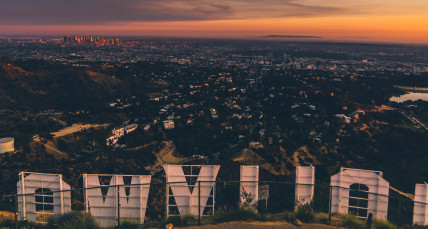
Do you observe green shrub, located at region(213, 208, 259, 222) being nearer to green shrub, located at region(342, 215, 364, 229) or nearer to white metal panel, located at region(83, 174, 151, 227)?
white metal panel, located at region(83, 174, 151, 227)

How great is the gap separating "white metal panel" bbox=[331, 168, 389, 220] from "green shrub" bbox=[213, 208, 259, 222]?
122 inches

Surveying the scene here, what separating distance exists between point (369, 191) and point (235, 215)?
5040mm

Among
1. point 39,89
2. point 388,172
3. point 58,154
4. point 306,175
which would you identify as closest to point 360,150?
point 388,172

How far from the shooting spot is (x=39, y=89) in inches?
2699

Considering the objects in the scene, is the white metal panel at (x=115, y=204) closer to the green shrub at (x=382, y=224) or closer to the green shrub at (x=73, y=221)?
the green shrub at (x=73, y=221)

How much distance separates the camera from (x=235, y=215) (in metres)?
10.4

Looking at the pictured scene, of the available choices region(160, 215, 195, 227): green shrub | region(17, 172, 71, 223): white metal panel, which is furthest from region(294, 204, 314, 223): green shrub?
region(17, 172, 71, 223): white metal panel

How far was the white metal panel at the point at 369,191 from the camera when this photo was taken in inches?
432

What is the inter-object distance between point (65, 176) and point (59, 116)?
1097 inches

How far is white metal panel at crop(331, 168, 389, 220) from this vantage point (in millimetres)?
10969

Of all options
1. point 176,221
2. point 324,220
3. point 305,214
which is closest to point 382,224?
point 324,220

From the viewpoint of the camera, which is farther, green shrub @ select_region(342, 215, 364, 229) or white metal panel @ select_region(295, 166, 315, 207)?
white metal panel @ select_region(295, 166, 315, 207)

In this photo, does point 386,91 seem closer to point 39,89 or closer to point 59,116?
point 59,116

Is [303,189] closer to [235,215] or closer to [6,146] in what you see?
[235,215]
